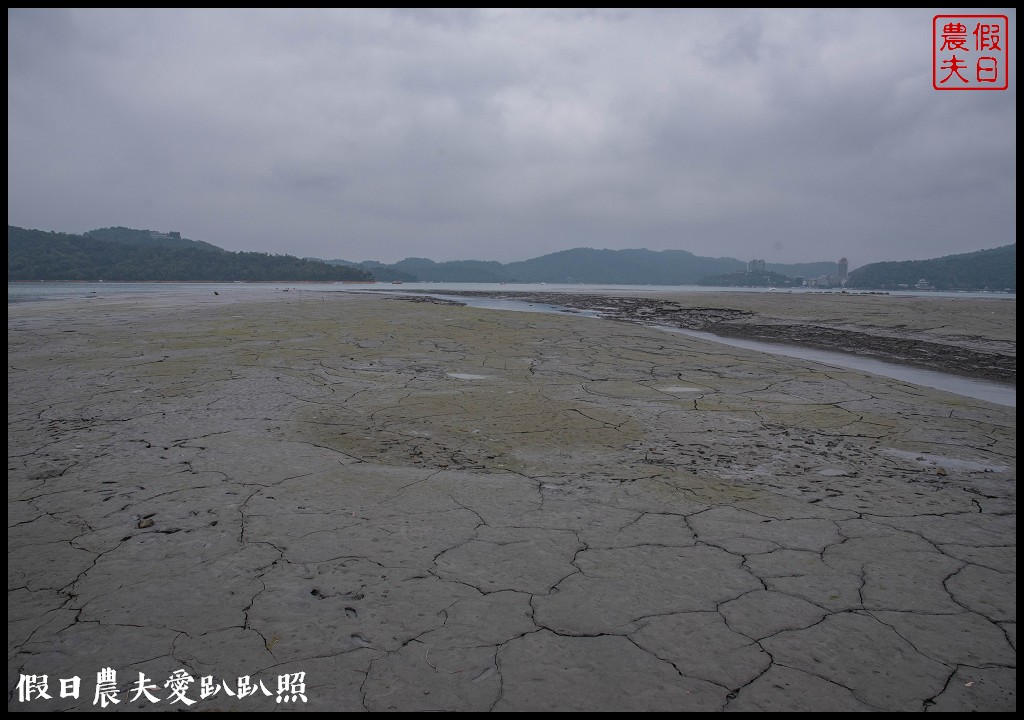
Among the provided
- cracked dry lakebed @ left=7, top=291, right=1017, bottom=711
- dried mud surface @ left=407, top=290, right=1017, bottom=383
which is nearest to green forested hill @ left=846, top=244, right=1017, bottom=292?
dried mud surface @ left=407, top=290, right=1017, bottom=383

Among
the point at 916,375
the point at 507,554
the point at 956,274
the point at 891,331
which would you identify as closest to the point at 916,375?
the point at 916,375

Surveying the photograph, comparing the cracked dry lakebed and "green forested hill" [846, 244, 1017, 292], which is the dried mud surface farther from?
"green forested hill" [846, 244, 1017, 292]

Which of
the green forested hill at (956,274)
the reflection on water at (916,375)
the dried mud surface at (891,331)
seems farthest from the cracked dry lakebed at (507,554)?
the green forested hill at (956,274)

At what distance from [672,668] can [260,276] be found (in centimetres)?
9284

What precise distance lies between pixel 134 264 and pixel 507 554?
86.1 m

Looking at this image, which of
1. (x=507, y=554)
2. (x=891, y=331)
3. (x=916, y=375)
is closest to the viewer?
(x=507, y=554)

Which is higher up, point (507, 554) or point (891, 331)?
point (891, 331)

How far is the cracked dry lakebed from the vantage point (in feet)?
4.91

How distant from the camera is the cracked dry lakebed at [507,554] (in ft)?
4.91

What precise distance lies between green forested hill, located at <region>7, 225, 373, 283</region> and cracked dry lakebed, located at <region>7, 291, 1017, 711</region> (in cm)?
7726

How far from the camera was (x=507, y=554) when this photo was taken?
2162mm

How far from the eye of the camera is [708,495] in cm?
282

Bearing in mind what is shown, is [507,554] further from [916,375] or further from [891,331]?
[891,331]

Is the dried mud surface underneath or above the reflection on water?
above
